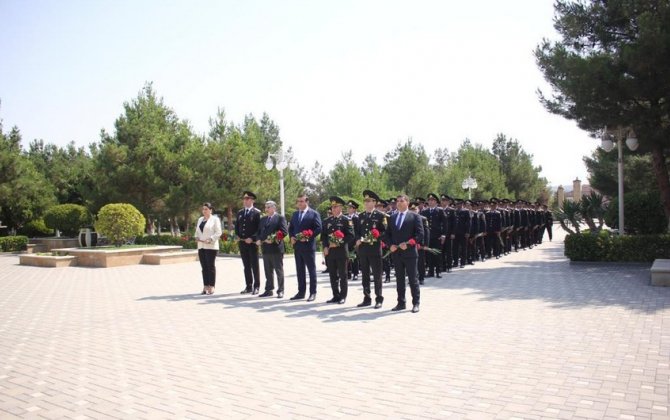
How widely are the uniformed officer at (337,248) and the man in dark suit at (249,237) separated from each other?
1988 millimetres

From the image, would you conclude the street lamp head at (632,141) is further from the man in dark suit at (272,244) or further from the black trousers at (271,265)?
the black trousers at (271,265)

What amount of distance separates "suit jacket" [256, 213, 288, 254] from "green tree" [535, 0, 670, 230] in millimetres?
8675

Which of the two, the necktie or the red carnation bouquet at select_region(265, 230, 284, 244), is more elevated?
the necktie

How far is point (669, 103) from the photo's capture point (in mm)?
13305

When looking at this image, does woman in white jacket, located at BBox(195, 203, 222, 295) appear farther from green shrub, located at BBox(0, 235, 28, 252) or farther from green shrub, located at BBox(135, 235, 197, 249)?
green shrub, located at BBox(0, 235, 28, 252)

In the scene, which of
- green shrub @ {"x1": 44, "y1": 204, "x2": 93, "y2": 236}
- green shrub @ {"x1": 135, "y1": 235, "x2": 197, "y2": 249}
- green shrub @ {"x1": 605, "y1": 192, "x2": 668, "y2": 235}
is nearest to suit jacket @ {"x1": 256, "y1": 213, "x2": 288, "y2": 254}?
green shrub @ {"x1": 605, "y1": 192, "x2": 668, "y2": 235}

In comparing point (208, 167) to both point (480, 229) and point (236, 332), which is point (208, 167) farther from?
point (236, 332)

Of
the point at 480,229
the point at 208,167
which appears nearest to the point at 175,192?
the point at 208,167

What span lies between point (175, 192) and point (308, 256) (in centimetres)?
1833

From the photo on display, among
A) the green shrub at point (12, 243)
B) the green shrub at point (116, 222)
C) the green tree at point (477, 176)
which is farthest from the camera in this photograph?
the green tree at point (477, 176)

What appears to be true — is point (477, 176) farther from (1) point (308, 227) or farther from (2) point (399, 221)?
(2) point (399, 221)

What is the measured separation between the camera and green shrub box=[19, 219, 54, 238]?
3288 centimetres

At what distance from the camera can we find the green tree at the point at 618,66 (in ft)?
41.0

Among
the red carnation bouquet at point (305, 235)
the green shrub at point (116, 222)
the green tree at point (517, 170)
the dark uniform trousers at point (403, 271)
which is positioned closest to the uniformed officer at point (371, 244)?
the dark uniform trousers at point (403, 271)
